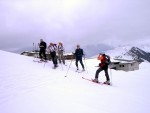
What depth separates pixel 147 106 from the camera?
9.34m

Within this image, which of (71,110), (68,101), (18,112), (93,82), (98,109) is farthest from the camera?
(93,82)

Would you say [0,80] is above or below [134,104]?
above

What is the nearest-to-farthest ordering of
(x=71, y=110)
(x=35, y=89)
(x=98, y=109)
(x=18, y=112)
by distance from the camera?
(x=18, y=112) → (x=71, y=110) → (x=98, y=109) → (x=35, y=89)

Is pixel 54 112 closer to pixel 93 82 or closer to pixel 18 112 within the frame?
pixel 18 112

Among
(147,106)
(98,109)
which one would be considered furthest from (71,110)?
(147,106)

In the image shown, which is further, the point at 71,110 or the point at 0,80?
the point at 0,80

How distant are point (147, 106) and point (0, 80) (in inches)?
325

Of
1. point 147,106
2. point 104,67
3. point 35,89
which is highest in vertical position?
point 104,67

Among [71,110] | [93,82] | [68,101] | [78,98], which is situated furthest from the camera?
[93,82]

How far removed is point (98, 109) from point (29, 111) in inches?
109

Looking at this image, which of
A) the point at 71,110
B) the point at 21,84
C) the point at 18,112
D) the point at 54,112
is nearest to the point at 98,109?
the point at 71,110

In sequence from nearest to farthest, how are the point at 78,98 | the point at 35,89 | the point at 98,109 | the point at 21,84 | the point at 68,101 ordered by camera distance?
the point at 98,109 → the point at 68,101 → the point at 78,98 → the point at 35,89 → the point at 21,84

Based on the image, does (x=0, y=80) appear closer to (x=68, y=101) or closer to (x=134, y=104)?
(x=68, y=101)

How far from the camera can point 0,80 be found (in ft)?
36.9
